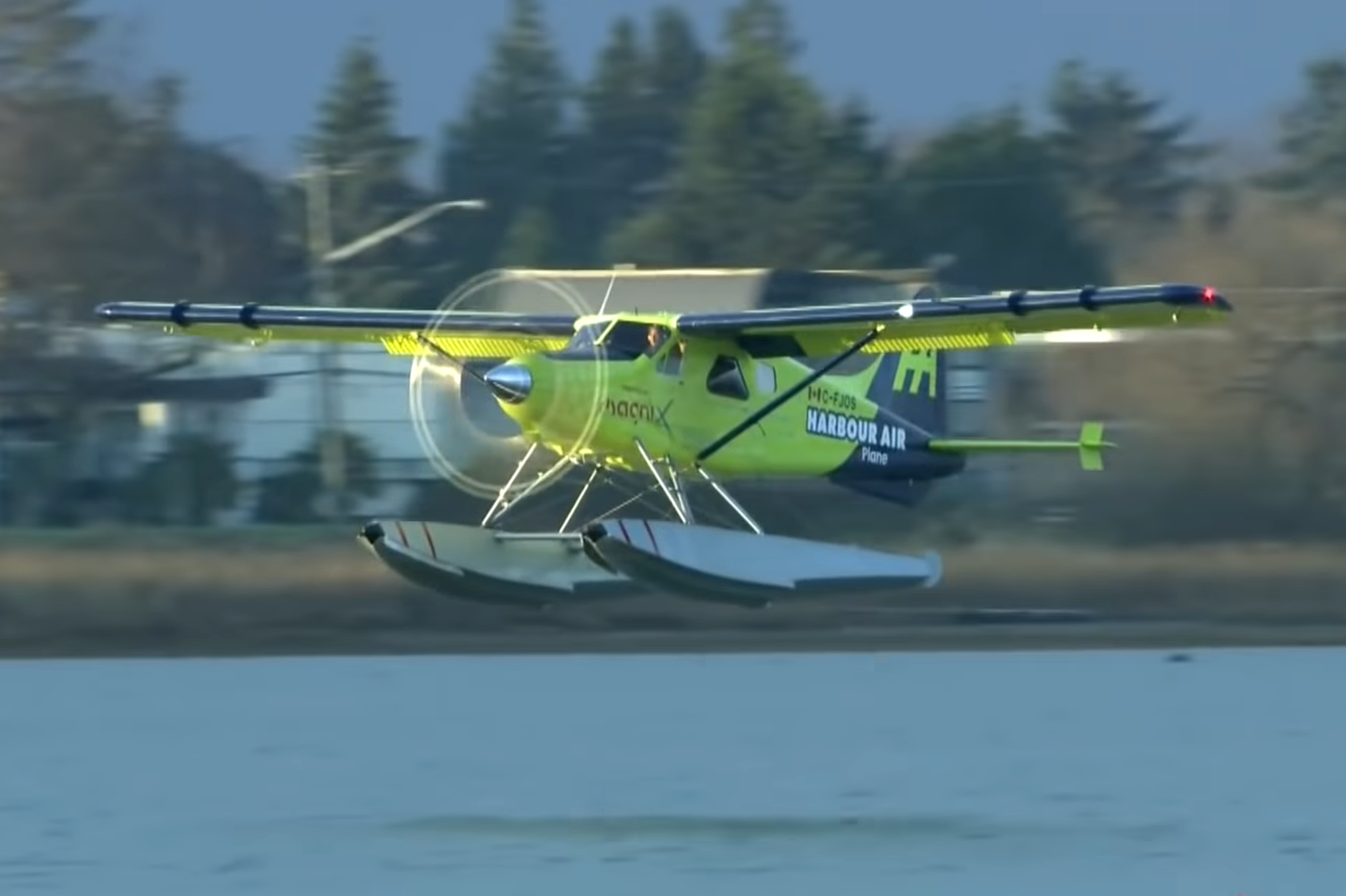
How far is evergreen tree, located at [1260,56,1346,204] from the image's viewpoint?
40844 millimetres

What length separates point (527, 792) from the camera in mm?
17969

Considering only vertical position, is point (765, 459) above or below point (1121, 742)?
above

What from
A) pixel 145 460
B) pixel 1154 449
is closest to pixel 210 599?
pixel 145 460

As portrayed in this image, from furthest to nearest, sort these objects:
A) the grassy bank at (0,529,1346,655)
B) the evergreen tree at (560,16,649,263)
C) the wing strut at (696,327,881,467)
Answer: the evergreen tree at (560,16,649,263)
the grassy bank at (0,529,1346,655)
the wing strut at (696,327,881,467)

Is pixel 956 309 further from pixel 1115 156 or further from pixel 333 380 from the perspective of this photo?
pixel 1115 156

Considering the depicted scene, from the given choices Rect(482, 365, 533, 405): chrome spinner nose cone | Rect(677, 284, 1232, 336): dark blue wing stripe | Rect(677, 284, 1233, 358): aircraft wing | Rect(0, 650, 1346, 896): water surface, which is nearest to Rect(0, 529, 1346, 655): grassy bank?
Rect(0, 650, 1346, 896): water surface

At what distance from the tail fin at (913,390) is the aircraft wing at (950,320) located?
88 cm

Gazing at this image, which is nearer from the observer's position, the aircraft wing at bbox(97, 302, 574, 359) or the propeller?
the propeller

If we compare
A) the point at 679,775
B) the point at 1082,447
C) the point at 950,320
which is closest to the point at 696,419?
the point at 950,320

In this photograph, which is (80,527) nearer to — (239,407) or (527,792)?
(239,407)

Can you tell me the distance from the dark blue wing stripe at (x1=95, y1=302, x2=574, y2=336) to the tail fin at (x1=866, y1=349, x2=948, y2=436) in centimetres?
256

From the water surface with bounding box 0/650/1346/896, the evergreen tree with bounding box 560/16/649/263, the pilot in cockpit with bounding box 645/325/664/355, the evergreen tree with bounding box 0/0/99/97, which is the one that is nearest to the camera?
the water surface with bounding box 0/650/1346/896

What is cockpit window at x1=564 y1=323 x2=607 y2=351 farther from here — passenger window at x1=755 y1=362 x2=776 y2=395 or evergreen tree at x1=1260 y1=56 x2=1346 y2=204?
evergreen tree at x1=1260 y1=56 x2=1346 y2=204

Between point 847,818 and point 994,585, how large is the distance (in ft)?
35.4
